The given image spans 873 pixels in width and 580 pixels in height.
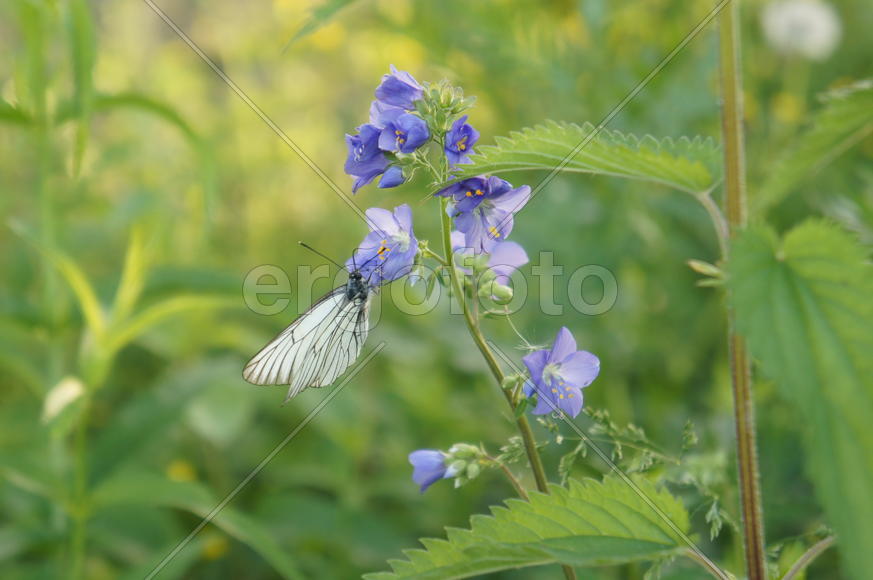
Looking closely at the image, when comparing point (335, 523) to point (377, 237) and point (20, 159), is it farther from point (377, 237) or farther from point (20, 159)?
point (20, 159)

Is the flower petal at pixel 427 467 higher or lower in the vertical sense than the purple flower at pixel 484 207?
→ lower

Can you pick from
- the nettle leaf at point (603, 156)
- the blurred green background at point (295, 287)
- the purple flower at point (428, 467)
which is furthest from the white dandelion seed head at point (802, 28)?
the purple flower at point (428, 467)

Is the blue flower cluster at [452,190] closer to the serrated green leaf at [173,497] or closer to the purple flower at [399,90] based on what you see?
the purple flower at [399,90]

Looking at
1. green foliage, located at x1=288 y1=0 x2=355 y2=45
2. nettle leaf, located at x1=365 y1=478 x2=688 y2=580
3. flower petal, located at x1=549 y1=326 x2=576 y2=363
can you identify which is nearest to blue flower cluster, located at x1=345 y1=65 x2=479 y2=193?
green foliage, located at x1=288 y1=0 x2=355 y2=45

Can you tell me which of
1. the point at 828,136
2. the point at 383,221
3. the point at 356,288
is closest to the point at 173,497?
the point at 356,288

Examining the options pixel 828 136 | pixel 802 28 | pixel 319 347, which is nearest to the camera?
pixel 828 136

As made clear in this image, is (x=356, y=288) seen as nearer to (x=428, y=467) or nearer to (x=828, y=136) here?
(x=428, y=467)

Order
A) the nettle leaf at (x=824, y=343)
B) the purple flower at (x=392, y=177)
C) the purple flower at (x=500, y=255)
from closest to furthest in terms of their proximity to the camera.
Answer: the nettle leaf at (x=824, y=343)
the purple flower at (x=392, y=177)
the purple flower at (x=500, y=255)
